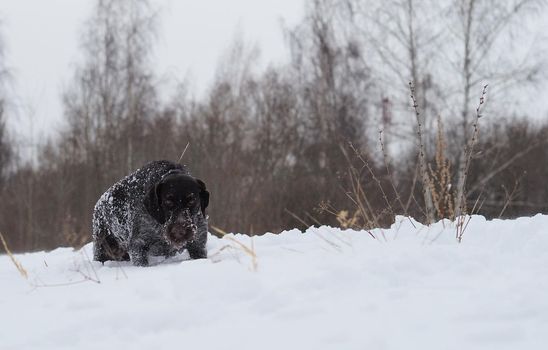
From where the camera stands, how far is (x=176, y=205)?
12.9ft

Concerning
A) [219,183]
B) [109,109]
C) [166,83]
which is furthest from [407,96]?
[109,109]

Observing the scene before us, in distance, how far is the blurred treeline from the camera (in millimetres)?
12992

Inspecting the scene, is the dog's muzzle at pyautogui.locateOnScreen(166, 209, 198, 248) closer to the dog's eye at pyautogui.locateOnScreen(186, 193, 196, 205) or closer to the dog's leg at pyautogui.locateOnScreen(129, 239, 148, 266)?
the dog's eye at pyautogui.locateOnScreen(186, 193, 196, 205)

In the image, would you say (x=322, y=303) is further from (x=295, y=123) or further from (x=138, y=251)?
(x=295, y=123)

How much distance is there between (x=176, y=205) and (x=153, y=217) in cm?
27

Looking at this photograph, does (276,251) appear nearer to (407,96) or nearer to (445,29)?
(407,96)

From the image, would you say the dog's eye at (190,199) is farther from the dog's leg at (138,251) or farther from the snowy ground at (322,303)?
the snowy ground at (322,303)

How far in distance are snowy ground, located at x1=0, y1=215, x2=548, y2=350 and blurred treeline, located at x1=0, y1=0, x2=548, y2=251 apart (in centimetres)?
774

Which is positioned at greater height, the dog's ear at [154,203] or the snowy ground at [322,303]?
the dog's ear at [154,203]

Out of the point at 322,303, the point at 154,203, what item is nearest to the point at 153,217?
the point at 154,203

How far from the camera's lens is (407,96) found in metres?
13.5

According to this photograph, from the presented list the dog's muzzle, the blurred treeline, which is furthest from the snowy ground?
the blurred treeline

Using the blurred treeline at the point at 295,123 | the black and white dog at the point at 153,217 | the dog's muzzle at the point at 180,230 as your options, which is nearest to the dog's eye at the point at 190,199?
the black and white dog at the point at 153,217

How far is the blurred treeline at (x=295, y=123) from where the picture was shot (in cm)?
1299
